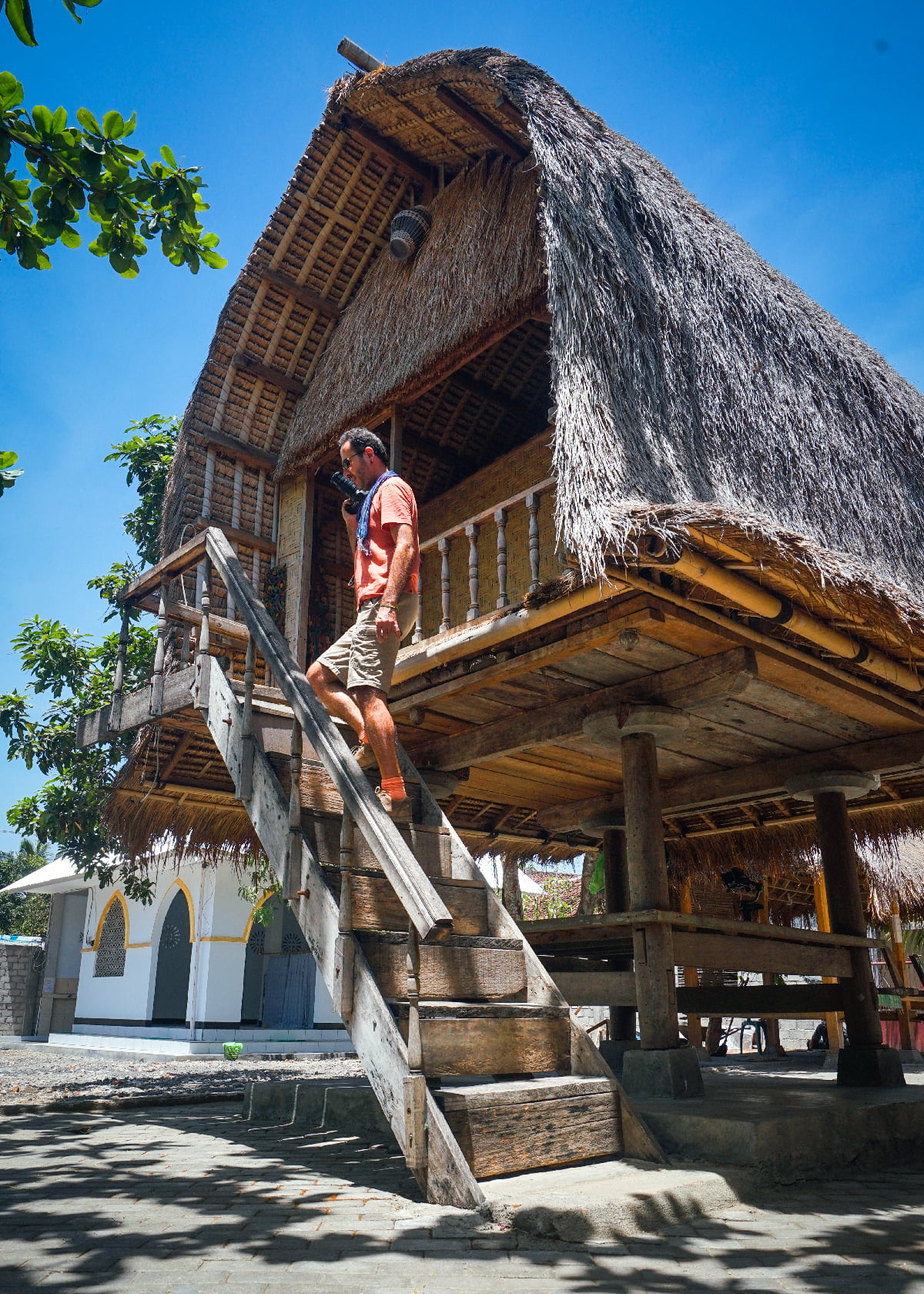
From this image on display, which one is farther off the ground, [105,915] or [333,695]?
[105,915]

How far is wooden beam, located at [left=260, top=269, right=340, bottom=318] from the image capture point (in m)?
6.92

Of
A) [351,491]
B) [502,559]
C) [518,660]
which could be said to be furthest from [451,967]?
[351,491]

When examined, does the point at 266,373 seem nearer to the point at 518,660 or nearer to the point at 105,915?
the point at 518,660

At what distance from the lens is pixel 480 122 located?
5891mm

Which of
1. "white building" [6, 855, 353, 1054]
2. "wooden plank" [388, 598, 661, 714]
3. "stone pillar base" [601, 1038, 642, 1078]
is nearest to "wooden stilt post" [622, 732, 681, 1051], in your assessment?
"wooden plank" [388, 598, 661, 714]

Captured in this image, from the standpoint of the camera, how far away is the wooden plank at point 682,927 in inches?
205

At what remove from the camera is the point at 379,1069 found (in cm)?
333

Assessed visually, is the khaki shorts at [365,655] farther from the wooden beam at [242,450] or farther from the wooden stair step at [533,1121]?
the wooden beam at [242,450]

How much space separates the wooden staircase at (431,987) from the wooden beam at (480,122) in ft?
11.1

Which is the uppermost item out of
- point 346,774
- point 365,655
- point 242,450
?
point 242,450

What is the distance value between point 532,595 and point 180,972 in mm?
16507

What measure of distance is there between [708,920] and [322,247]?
517cm

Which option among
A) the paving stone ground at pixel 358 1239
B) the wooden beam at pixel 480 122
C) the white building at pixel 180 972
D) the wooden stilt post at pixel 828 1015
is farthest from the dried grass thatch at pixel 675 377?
the white building at pixel 180 972

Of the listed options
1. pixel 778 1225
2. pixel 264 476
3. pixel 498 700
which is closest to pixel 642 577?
pixel 498 700
